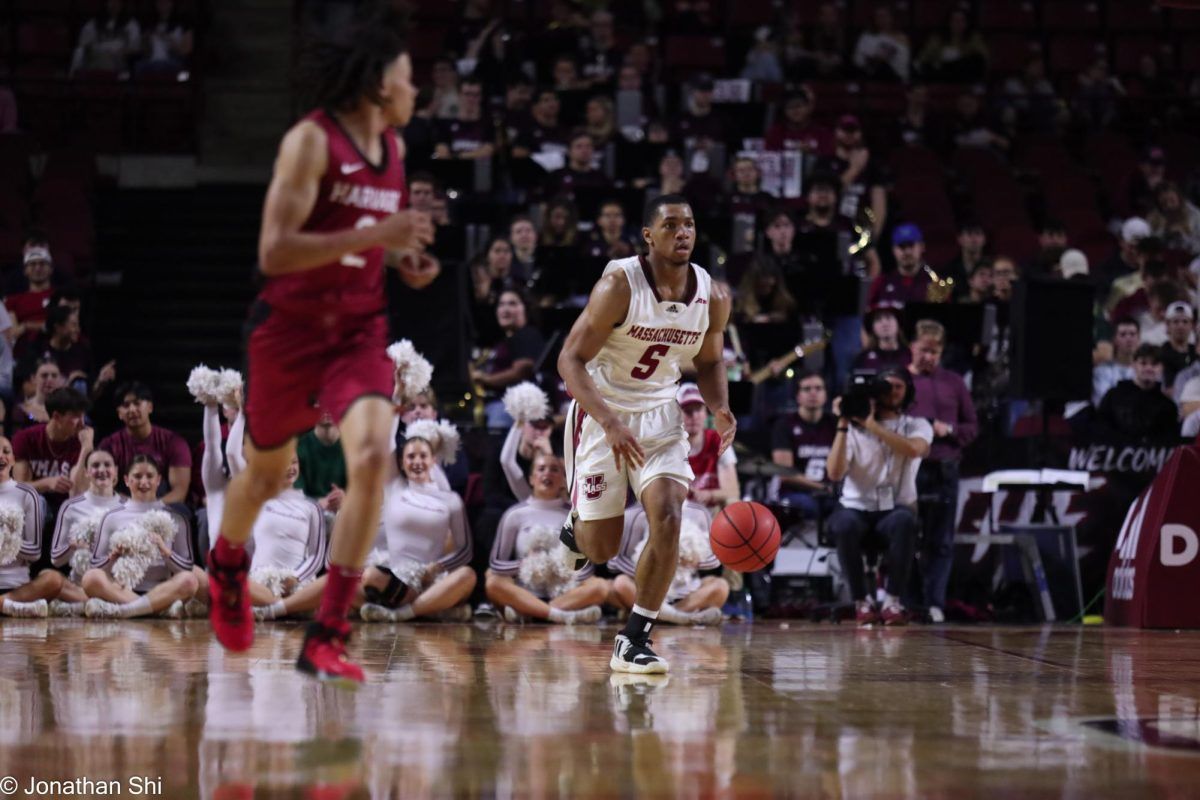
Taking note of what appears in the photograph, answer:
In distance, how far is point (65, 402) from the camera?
9992 millimetres

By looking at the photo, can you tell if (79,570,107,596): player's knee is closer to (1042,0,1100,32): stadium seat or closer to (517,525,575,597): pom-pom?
(517,525,575,597): pom-pom

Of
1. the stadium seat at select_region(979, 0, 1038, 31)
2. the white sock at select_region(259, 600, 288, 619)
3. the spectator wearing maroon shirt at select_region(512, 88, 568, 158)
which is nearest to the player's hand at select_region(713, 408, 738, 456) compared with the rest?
the white sock at select_region(259, 600, 288, 619)

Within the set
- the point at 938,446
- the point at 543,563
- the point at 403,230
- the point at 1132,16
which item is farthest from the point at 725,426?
the point at 1132,16

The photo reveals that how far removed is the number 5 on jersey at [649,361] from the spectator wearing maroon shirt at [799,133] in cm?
793

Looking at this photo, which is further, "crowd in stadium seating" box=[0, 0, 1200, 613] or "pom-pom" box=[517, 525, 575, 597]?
"crowd in stadium seating" box=[0, 0, 1200, 613]

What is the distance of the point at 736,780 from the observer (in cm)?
379

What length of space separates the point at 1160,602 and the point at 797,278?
3.79 meters

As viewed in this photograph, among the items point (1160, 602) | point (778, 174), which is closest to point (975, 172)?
point (778, 174)

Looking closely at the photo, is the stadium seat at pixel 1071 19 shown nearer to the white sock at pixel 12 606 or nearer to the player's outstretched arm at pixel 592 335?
the player's outstretched arm at pixel 592 335

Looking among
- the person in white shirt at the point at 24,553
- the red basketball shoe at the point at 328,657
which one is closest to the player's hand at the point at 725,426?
the red basketball shoe at the point at 328,657

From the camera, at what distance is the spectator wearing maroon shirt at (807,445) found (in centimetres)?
1064

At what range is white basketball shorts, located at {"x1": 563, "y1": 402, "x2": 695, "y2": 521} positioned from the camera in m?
6.43

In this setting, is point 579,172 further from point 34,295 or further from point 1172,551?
point 1172,551

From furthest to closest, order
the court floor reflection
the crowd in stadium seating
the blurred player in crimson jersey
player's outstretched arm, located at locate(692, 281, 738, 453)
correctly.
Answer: the crowd in stadium seating, player's outstretched arm, located at locate(692, 281, 738, 453), the blurred player in crimson jersey, the court floor reflection
